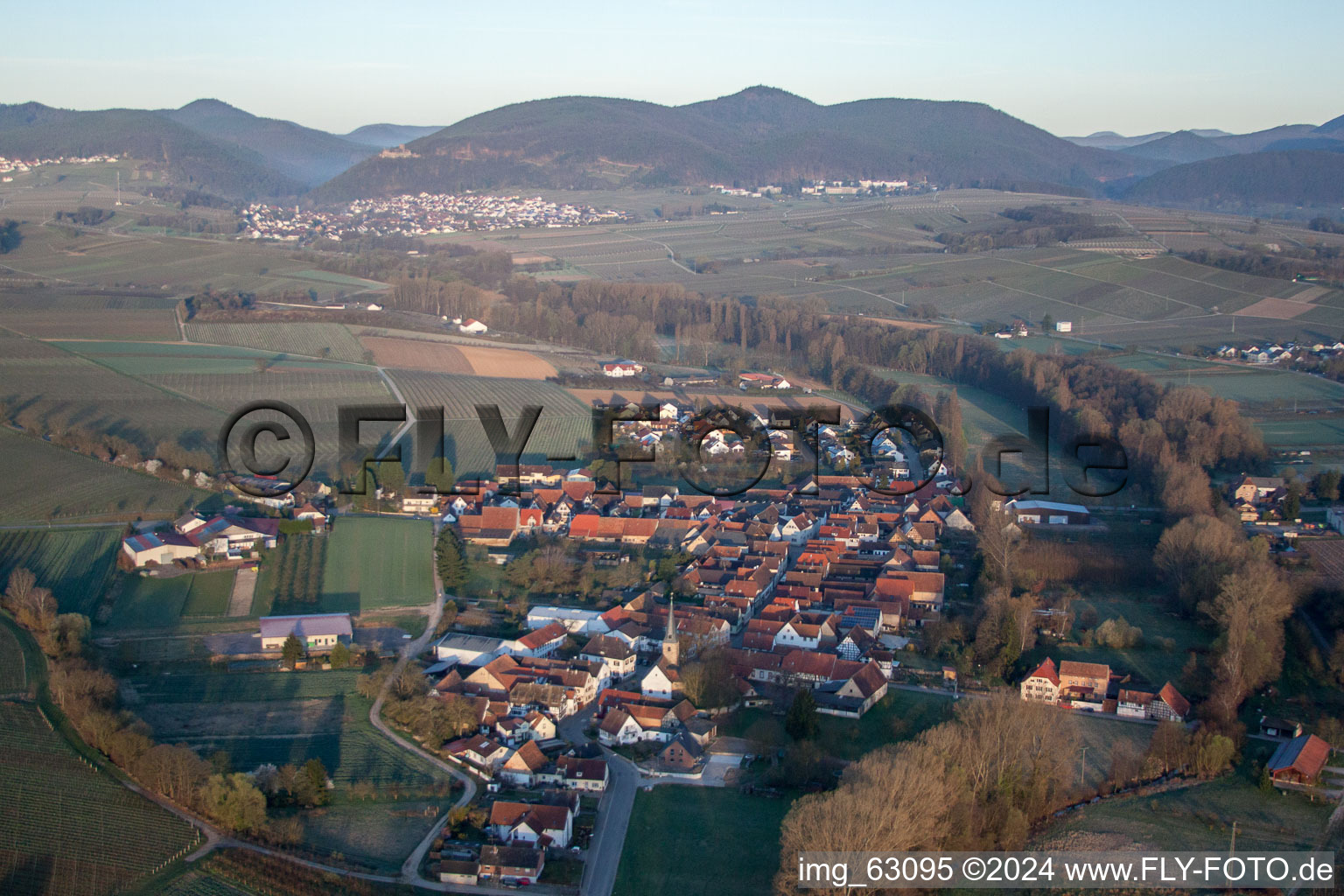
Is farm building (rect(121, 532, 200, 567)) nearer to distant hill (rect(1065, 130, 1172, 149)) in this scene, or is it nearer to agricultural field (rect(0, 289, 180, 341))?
agricultural field (rect(0, 289, 180, 341))

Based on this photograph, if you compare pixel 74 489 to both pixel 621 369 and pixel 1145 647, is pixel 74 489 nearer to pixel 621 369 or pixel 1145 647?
pixel 621 369

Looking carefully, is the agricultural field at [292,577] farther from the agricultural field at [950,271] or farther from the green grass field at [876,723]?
the agricultural field at [950,271]

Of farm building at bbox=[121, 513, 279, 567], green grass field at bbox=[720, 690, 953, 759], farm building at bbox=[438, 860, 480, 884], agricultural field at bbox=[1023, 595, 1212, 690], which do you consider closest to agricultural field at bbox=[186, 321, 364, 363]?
farm building at bbox=[121, 513, 279, 567]

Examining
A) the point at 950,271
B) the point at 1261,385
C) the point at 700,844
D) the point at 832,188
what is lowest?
the point at 700,844

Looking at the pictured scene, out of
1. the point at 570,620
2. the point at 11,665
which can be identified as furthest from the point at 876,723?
the point at 11,665

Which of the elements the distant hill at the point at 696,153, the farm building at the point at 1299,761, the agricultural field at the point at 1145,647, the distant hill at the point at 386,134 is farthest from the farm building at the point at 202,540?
the distant hill at the point at 386,134

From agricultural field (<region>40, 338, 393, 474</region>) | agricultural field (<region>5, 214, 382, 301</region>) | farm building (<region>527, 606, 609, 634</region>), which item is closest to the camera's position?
farm building (<region>527, 606, 609, 634</region>)

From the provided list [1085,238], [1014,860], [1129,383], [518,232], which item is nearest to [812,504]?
[1129,383]
